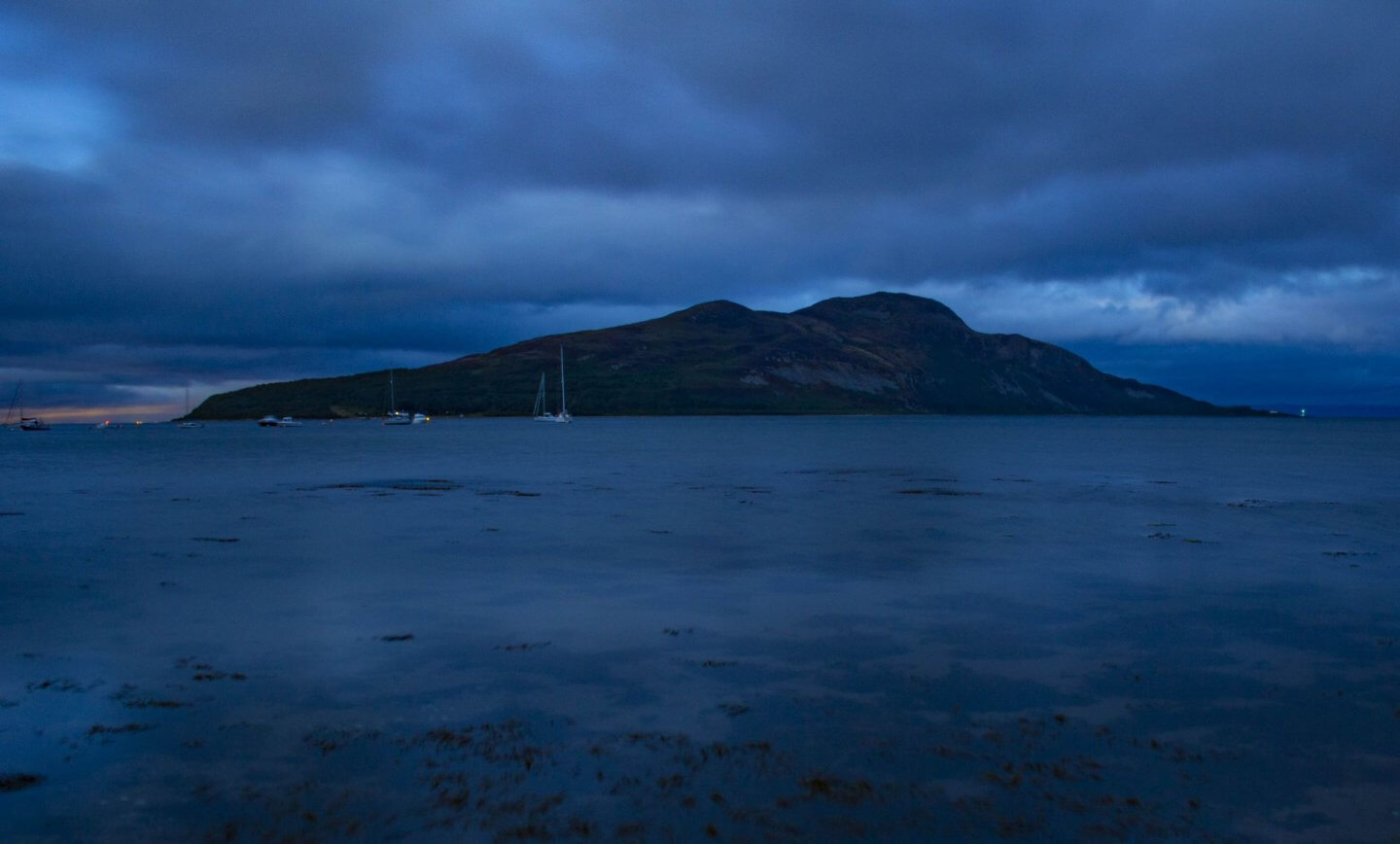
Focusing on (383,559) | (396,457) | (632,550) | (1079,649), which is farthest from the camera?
(396,457)

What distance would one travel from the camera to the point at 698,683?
1194cm

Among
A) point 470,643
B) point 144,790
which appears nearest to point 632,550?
point 470,643

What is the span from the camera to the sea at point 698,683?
8.15m

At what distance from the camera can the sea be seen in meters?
8.15

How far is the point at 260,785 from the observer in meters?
8.60

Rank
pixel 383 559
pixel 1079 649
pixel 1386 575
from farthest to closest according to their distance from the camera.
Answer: pixel 383 559 < pixel 1386 575 < pixel 1079 649

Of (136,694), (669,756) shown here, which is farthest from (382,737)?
(136,694)

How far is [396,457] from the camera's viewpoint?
2982 inches

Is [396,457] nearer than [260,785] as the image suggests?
No

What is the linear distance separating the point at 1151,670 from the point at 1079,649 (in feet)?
4.08

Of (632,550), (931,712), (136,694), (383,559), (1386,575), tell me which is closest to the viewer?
(931,712)

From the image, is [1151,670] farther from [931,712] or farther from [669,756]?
[669,756]

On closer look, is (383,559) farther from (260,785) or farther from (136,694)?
(260,785)

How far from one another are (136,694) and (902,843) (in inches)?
361
